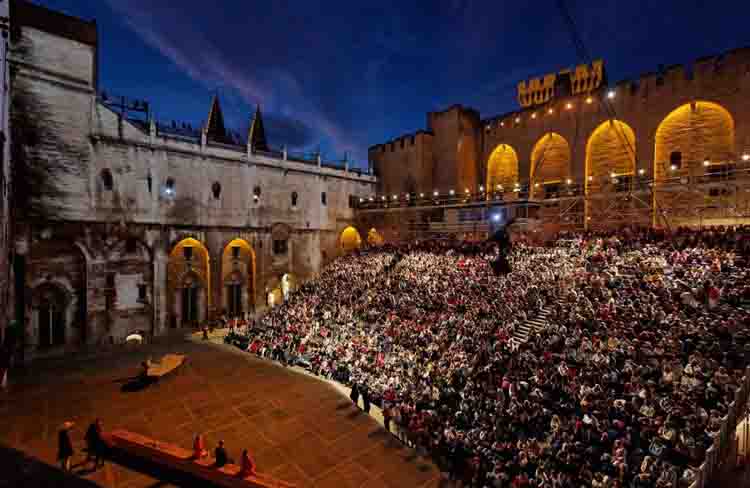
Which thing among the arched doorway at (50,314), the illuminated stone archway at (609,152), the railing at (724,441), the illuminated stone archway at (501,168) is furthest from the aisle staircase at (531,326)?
the arched doorway at (50,314)

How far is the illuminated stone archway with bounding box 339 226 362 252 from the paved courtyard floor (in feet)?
58.6

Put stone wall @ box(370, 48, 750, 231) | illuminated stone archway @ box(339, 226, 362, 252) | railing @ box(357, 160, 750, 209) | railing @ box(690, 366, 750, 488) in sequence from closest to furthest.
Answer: railing @ box(690, 366, 750, 488)
railing @ box(357, 160, 750, 209)
stone wall @ box(370, 48, 750, 231)
illuminated stone archway @ box(339, 226, 362, 252)

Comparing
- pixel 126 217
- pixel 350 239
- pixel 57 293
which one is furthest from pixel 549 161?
pixel 57 293

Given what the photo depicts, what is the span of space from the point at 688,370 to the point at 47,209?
28.4 meters

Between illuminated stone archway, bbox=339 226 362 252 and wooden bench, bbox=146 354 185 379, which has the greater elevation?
illuminated stone archway, bbox=339 226 362 252

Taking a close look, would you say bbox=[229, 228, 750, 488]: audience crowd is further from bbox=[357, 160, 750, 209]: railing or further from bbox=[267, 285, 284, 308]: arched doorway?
bbox=[267, 285, 284, 308]: arched doorway

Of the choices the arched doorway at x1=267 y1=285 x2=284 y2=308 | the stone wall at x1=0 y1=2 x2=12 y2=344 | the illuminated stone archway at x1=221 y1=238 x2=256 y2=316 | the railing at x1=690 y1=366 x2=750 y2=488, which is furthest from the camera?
the arched doorway at x1=267 y1=285 x2=284 y2=308

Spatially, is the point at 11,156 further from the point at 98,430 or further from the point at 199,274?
the point at 98,430

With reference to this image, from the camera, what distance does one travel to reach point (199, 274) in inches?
997

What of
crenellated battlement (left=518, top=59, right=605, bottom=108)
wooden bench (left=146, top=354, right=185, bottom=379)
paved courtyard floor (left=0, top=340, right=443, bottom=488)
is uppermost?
crenellated battlement (left=518, top=59, right=605, bottom=108)

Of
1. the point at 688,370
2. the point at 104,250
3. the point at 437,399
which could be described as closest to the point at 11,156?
the point at 104,250

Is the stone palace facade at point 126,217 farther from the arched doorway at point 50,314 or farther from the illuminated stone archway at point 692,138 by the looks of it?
the illuminated stone archway at point 692,138

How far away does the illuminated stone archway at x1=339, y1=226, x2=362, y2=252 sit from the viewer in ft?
112

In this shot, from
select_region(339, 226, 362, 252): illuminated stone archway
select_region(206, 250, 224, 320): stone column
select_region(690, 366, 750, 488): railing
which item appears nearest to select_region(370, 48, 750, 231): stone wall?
select_region(690, 366, 750, 488): railing
